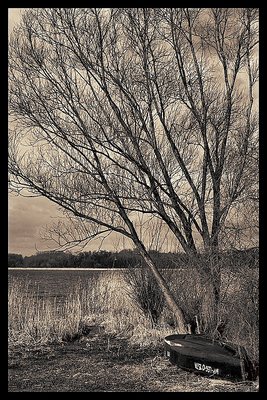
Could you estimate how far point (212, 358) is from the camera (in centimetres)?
691

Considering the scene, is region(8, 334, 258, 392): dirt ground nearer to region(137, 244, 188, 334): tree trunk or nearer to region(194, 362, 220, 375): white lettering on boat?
region(194, 362, 220, 375): white lettering on boat

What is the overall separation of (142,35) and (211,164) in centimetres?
257

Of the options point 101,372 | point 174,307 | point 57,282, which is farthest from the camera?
point 57,282

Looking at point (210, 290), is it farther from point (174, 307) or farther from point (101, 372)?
point (101, 372)

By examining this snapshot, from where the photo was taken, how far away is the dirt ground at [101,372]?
664 centimetres

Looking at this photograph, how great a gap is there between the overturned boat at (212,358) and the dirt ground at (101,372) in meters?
0.12

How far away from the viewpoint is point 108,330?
11148 mm

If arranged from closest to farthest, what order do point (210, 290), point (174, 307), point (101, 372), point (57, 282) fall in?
point (101, 372) → point (210, 290) → point (174, 307) → point (57, 282)

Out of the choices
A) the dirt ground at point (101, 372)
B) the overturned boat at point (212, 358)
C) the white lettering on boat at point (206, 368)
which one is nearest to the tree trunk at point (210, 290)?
the dirt ground at point (101, 372)

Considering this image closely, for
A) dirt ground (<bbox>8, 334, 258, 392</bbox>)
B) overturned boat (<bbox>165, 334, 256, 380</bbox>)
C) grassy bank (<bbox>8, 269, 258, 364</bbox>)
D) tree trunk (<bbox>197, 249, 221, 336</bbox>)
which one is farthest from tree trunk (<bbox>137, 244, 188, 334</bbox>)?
overturned boat (<bbox>165, 334, 256, 380</bbox>)

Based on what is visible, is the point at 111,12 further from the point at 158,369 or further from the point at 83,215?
the point at 158,369

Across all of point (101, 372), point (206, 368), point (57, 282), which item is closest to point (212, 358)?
A: point (206, 368)

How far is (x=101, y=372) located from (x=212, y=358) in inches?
59.5

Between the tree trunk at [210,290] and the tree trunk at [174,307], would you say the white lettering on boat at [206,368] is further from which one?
the tree trunk at [174,307]
